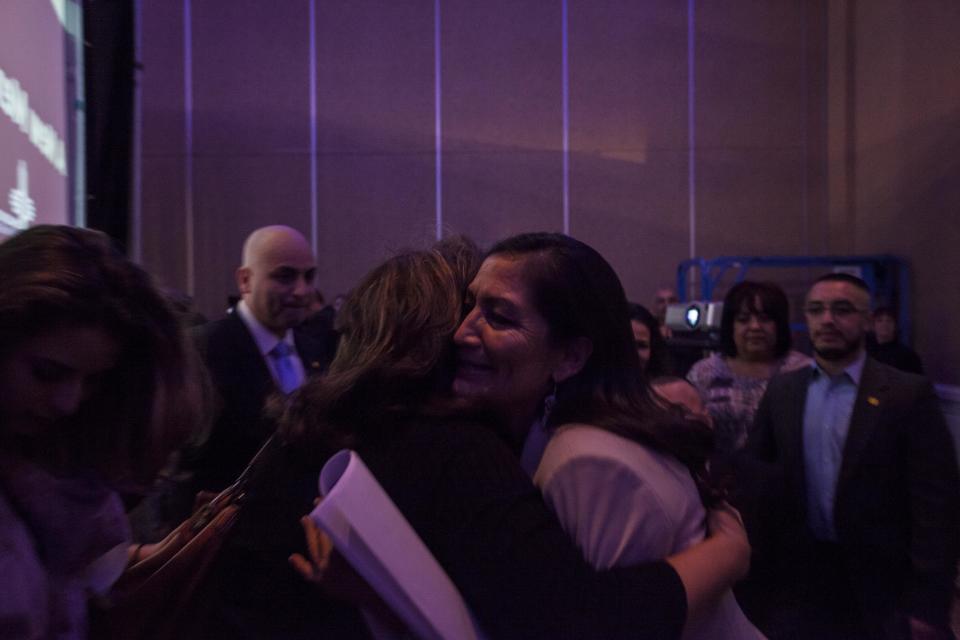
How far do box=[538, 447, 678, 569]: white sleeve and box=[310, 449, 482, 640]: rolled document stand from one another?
15 cm

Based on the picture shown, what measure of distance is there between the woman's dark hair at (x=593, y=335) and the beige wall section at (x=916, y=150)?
19.0 ft

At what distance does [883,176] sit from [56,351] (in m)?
7.61

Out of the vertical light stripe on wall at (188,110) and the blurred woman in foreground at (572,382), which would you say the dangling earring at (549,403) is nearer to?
the blurred woman in foreground at (572,382)

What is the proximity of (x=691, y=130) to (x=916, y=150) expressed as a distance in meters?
2.41

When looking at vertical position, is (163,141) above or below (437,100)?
below

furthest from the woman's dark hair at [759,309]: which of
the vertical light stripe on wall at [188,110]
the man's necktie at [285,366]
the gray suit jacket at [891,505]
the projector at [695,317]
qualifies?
the vertical light stripe on wall at [188,110]

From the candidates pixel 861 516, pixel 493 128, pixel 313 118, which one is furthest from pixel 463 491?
pixel 313 118

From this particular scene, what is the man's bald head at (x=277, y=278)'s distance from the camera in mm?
2715

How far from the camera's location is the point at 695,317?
5.52 m

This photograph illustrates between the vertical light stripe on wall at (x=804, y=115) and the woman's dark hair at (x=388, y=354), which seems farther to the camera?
the vertical light stripe on wall at (x=804, y=115)

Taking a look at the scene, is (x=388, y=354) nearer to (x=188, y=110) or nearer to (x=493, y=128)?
(x=493, y=128)

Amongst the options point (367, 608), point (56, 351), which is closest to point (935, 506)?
point (367, 608)

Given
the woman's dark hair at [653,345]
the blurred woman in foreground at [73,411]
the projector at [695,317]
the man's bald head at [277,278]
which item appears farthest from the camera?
the projector at [695,317]

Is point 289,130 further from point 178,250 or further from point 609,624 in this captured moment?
point 609,624
